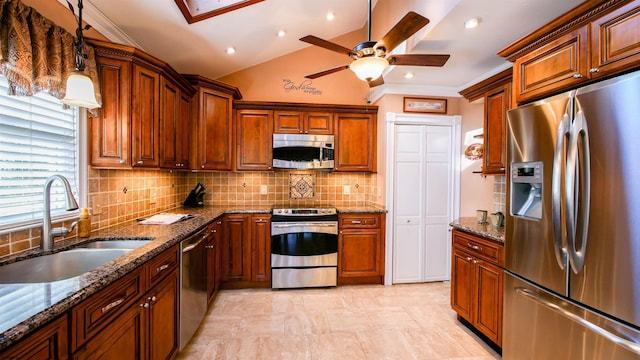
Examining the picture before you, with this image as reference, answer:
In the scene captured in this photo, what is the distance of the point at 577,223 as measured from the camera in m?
1.35

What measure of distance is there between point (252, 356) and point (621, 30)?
3.02 meters

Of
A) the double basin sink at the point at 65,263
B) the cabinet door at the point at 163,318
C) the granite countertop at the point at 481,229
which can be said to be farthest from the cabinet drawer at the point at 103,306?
the granite countertop at the point at 481,229

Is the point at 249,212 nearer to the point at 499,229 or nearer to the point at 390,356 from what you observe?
the point at 390,356

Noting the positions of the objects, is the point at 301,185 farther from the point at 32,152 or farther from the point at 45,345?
the point at 45,345

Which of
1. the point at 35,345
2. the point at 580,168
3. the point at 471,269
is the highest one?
the point at 580,168

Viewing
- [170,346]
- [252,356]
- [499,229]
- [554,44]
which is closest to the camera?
[554,44]

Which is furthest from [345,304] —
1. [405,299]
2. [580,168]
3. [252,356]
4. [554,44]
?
[554,44]

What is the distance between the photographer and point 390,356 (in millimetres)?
2082

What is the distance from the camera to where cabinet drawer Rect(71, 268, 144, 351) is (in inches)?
40.7

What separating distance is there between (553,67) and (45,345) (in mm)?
2761

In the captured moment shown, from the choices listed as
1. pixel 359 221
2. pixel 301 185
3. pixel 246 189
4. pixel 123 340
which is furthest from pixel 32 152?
pixel 359 221

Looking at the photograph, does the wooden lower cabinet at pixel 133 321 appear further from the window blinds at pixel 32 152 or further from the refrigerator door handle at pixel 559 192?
the refrigerator door handle at pixel 559 192

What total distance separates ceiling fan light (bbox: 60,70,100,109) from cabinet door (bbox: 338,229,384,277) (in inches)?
106

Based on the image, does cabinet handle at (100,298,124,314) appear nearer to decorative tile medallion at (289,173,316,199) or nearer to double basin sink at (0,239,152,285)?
double basin sink at (0,239,152,285)
